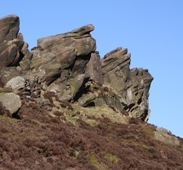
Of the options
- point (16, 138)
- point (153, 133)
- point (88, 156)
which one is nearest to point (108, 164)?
point (88, 156)

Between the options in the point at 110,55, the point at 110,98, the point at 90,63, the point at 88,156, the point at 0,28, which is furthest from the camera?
the point at 110,55

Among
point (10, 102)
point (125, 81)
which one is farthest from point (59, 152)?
point (125, 81)

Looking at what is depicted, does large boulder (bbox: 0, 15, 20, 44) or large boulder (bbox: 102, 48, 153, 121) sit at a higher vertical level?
large boulder (bbox: 102, 48, 153, 121)

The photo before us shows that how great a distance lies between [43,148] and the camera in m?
22.8

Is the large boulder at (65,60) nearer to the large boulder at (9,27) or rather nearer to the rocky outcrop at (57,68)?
the rocky outcrop at (57,68)

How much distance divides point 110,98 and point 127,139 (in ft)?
71.1

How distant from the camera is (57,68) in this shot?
59.1m

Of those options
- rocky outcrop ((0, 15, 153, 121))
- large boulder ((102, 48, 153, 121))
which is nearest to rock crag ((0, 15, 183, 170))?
rocky outcrop ((0, 15, 153, 121))

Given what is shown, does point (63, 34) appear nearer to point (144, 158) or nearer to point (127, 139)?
point (127, 139)

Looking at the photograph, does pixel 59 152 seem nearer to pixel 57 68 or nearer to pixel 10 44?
pixel 10 44

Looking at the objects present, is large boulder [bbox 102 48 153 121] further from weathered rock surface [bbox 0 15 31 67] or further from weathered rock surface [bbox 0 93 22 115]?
weathered rock surface [bbox 0 93 22 115]

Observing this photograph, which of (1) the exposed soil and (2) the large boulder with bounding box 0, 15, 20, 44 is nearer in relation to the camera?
(1) the exposed soil

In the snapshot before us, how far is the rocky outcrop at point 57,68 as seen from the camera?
51.8 metres

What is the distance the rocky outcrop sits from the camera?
170 ft
